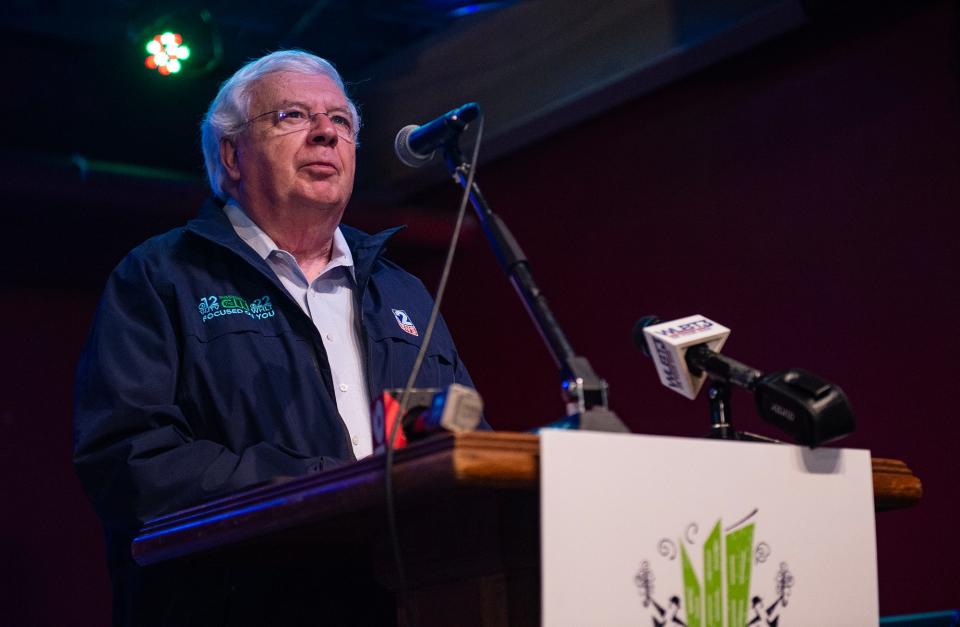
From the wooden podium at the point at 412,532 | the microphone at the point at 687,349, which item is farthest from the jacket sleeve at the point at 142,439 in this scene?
the microphone at the point at 687,349

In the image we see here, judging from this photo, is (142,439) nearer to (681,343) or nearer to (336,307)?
(336,307)

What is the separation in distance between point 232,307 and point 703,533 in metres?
1.13

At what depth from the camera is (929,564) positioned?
3488 mm

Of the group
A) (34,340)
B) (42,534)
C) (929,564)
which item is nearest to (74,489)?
(42,534)

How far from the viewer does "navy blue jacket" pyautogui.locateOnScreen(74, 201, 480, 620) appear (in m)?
1.75

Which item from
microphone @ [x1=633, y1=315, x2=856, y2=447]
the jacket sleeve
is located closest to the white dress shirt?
the jacket sleeve

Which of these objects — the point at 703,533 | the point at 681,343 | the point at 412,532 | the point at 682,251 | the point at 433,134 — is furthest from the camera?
the point at 682,251

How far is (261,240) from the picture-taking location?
2373 mm

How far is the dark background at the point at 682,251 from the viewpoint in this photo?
3557mm

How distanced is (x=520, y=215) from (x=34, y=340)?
7.43 feet

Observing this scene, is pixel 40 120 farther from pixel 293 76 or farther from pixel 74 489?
Result: pixel 293 76

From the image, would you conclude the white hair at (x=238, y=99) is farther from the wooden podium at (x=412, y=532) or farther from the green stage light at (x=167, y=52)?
the green stage light at (x=167, y=52)

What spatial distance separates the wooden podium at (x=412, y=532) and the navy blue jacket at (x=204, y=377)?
0.18 metres

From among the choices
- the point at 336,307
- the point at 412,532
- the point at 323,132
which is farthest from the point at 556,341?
the point at 323,132
